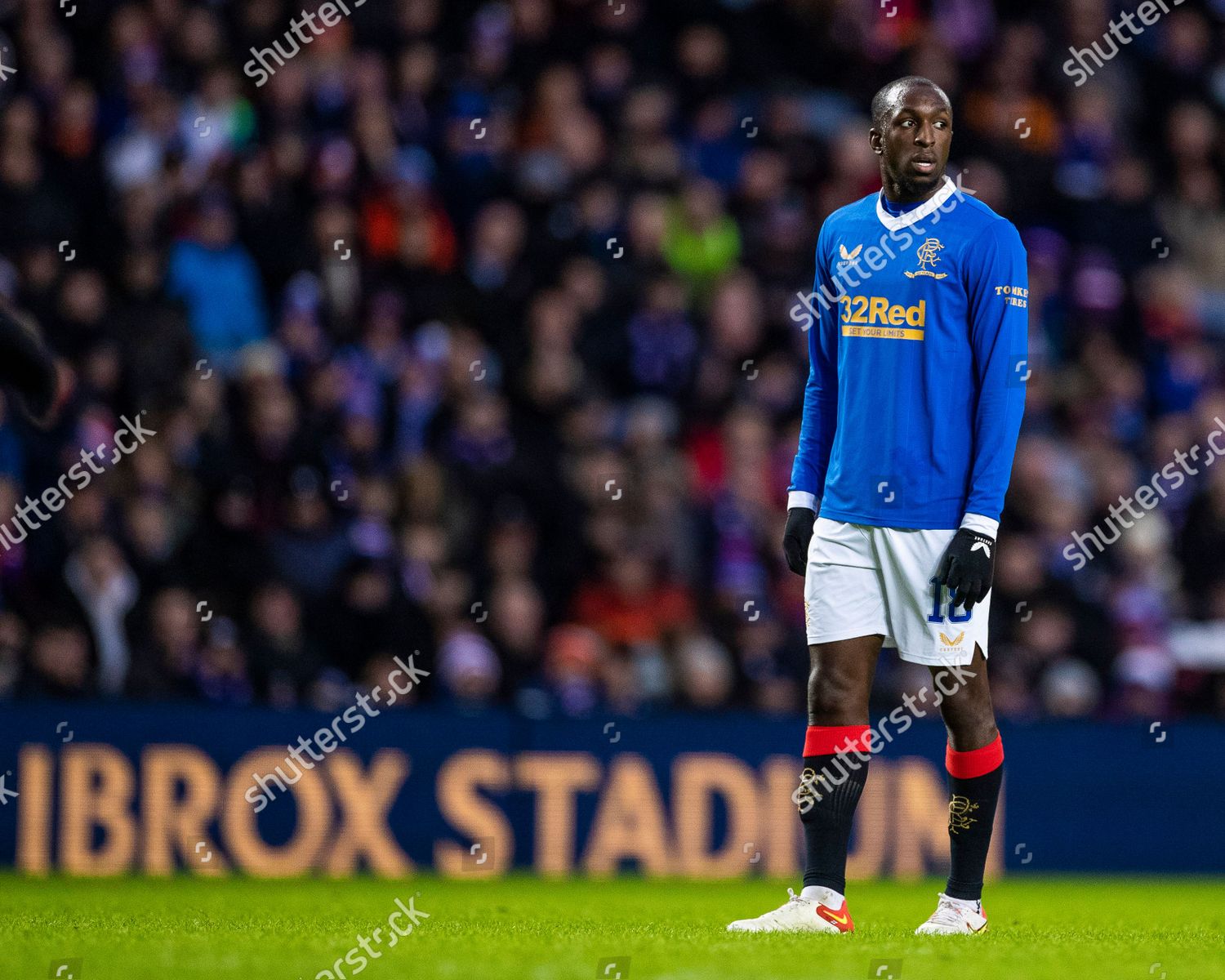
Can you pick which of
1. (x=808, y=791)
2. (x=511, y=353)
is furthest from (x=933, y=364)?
(x=511, y=353)

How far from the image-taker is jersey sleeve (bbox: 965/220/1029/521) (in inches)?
220

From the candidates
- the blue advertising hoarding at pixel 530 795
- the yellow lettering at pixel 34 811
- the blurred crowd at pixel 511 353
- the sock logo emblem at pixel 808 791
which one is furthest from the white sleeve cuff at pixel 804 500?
the yellow lettering at pixel 34 811

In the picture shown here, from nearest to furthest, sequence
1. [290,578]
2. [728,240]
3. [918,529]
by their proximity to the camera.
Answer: [918,529]
[290,578]
[728,240]

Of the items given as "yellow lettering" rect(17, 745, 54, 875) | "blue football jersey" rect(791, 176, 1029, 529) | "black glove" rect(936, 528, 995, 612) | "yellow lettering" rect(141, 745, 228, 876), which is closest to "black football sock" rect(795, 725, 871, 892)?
"black glove" rect(936, 528, 995, 612)

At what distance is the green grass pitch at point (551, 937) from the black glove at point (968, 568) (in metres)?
0.97

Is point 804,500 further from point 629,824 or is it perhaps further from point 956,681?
point 629,824

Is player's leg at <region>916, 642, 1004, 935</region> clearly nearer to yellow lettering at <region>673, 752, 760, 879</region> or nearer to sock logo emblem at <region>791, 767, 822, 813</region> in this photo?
sock logo emblem at <region>791, 767, 822, 813</region>

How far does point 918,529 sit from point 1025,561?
6.21m

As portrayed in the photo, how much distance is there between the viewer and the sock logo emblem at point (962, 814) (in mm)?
5770

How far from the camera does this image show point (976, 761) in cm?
574

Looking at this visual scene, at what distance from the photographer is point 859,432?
5730mm

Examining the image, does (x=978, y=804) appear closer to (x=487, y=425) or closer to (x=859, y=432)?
(x=859, y=432)

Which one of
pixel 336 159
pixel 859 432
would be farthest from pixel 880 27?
pixel 859 432

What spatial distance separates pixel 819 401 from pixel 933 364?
1.53 feet
